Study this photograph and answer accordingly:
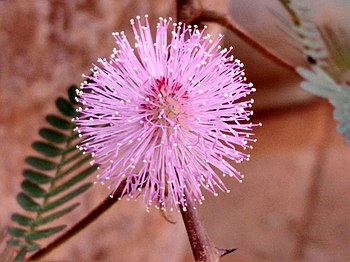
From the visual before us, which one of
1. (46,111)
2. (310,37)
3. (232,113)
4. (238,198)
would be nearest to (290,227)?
(238,198)

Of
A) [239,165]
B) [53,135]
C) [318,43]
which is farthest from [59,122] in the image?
[239,165]

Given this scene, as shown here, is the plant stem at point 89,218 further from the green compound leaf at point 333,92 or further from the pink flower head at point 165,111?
the green compound leaf at point 333,92

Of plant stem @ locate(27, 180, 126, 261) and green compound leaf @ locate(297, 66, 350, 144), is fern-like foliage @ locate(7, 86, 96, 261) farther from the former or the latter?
green compound leaf @ locate(297, 66, 350, 144)

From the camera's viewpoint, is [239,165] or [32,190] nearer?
[32,190]

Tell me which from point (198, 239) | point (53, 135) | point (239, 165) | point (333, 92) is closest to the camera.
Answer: point (198, 239)

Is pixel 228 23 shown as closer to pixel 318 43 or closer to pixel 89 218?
pixel 318 43

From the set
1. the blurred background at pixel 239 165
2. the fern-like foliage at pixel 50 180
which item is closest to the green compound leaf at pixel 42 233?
the fern-like foliage at pixel 50 180
